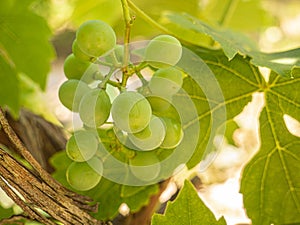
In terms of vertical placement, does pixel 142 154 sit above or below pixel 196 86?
below

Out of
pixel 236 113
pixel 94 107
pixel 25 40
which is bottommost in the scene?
pixel 94 107

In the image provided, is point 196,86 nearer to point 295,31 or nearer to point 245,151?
point 245,151

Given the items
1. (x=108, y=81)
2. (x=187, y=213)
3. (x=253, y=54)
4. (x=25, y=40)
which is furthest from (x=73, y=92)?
(x=25, y=40)

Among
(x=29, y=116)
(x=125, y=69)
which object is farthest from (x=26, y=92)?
(x=125, y=69)

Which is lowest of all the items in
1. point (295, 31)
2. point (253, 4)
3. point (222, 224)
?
point (222, 224)

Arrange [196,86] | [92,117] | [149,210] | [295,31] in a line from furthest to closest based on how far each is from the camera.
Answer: [295,31], [149,210], [196,86], [92,117]

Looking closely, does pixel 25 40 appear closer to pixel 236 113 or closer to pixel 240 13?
pixel 236 113

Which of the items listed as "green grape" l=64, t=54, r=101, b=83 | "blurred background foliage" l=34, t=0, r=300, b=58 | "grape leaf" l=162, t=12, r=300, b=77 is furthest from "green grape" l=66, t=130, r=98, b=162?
"blurred background foliage" l=34, t=0, r=300, b=58
